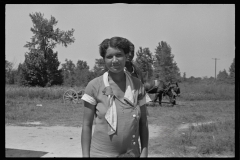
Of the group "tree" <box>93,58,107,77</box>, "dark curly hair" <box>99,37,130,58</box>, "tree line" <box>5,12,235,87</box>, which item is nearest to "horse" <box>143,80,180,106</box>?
"tree" <box>93,58,107,77</box>

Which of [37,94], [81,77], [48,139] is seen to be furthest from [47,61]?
[48,139]

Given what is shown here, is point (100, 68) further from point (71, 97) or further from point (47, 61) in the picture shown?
point (47, 61)

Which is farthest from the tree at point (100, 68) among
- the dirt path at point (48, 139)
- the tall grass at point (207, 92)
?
the tall grass at point (207, 92)

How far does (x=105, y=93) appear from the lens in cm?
143

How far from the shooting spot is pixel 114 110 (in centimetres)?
140

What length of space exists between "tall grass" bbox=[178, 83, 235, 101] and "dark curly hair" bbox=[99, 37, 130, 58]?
Answer: 1688cm

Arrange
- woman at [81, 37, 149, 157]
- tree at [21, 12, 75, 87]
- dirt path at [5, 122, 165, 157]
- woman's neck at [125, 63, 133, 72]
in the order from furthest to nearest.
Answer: tree at [21, 12, 75, 87]
dirt path at [5, 122, 165, 157]
woman's neck at [125, 63, 133, 72]
woman at [81, 37, 149, 157]

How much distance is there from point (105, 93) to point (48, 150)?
11.5 ft

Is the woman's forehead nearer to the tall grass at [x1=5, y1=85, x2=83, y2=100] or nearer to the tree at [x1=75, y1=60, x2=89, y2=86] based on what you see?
the tall grass at [x1=5, y1=85, x2=83, y2=100]

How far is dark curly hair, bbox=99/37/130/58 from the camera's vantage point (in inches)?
57.8

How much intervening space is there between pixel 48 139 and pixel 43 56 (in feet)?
96.0

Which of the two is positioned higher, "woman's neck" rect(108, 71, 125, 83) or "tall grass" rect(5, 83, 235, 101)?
"woman's neck" rect(108, 71, 125, 83)

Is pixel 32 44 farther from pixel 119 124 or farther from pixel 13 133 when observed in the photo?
pixel 119 124
